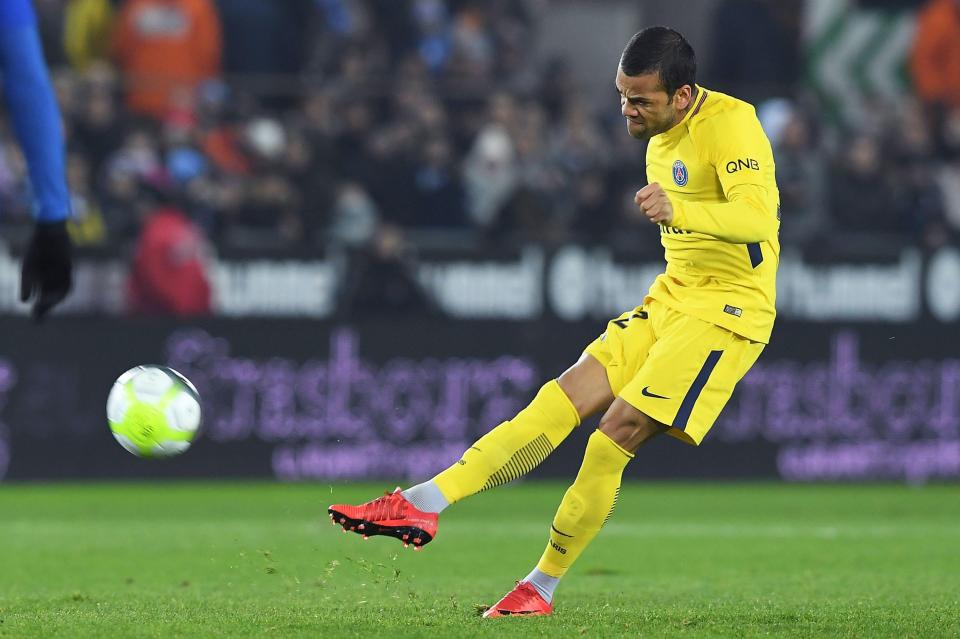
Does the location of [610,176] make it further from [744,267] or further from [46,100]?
[46,100]

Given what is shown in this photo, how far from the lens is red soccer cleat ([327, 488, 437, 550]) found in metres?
6.13

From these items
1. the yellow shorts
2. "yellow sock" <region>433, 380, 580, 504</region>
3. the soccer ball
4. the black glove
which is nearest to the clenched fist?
the yellow shorts

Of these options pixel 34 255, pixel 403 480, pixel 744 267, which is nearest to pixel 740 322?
pixel 744 267

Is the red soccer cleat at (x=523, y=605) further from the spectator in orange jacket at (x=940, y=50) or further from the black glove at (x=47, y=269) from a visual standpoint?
the spectator in orange jacket at (x=940, y=50)

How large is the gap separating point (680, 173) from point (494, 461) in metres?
1.30

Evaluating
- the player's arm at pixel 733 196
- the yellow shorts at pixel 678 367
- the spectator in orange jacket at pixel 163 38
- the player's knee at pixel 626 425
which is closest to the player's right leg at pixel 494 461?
the yellow shorts at pixel 678 367

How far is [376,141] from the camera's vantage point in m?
14.1

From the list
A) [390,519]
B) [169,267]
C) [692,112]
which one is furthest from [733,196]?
[169,267]

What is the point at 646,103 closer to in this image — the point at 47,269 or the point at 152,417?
the point at 152,417

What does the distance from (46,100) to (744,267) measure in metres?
3.09

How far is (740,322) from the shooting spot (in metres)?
6.52

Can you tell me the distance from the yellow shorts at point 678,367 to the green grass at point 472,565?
773mm

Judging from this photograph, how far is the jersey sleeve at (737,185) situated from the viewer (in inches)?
235

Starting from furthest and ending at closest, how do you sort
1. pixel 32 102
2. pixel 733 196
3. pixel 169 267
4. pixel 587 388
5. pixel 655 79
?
pixel 169 267 < pixel 587 388 < pixel 655 79 < pixel 733 196 < pixel 32 102
